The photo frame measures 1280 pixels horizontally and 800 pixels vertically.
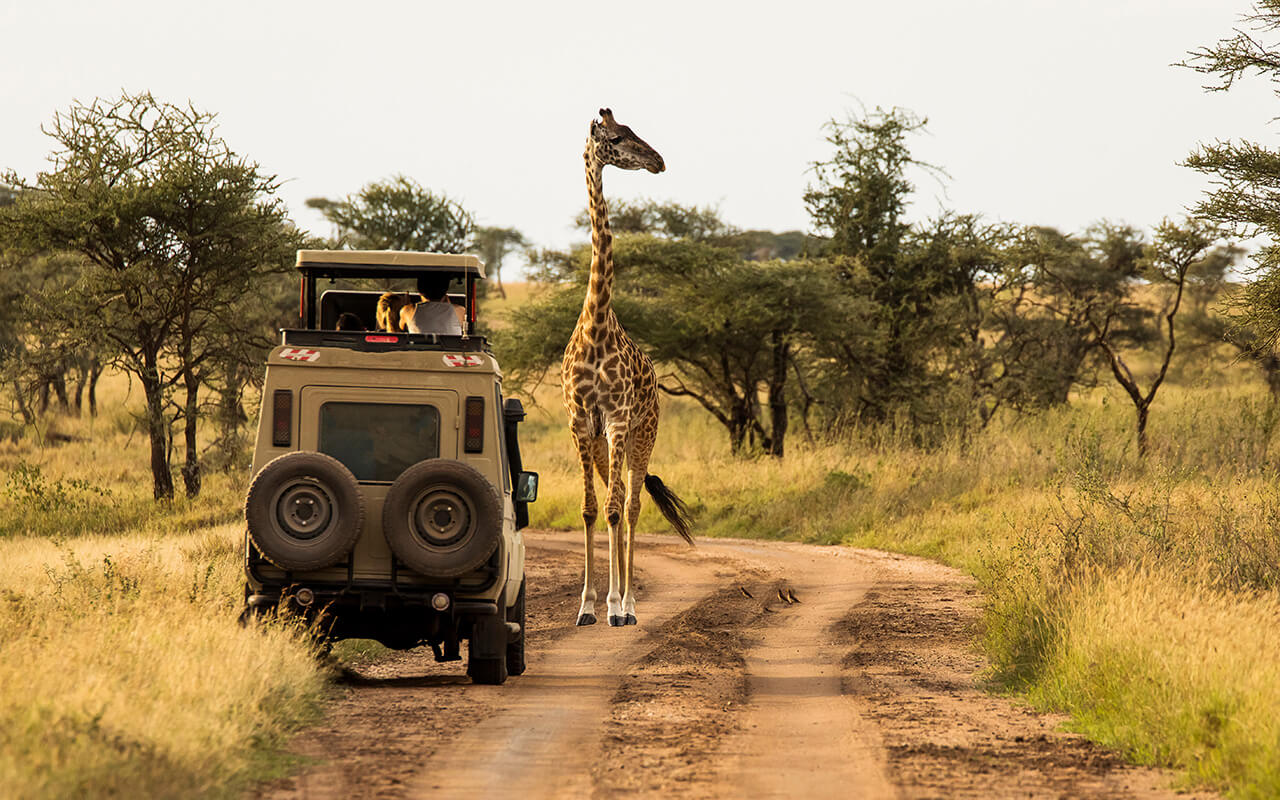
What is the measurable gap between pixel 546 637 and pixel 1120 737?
547 centimetres

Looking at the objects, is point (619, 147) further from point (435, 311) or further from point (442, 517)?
point (442, 517)

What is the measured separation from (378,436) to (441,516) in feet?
2.58

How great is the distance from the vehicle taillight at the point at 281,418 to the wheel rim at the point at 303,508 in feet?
1.61

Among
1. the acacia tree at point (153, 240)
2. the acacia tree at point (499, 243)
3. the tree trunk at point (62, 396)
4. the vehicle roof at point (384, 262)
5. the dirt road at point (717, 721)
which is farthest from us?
the acacia tree at point (499, 243)

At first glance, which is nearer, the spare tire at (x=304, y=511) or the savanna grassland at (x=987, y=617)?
the savanna grassland at (x=987, y=617)

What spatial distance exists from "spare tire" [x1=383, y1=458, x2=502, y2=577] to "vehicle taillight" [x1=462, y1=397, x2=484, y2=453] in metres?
0.37

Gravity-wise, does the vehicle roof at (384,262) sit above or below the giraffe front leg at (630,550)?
above

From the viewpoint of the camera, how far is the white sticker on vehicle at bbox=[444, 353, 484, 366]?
8.33m

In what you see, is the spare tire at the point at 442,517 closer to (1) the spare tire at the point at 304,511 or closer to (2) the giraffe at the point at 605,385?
(1) the spare tire at the point at 304,511

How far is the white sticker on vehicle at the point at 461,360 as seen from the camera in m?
8.33

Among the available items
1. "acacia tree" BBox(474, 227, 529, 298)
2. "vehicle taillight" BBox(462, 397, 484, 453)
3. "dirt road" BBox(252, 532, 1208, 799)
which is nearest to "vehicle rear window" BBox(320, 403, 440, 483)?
"vehicle taillight" BBox(462, 397, 484, 453)

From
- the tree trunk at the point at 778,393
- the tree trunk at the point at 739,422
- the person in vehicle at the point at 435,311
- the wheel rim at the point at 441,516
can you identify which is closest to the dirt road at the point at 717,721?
the wheel rim at the point at 441,516

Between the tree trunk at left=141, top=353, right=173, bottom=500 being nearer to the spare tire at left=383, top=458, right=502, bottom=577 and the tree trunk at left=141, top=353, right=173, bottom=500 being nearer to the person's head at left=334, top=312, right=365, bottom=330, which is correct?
the person's head at left=334, top=312, right=365, bottom=330

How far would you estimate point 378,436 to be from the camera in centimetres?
837
